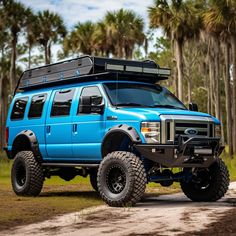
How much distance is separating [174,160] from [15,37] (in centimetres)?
3457

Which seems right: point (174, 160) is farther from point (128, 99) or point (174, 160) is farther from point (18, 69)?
point (18, 69)

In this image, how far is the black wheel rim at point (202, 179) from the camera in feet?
38.8

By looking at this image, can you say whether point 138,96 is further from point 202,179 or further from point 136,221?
point 136,221

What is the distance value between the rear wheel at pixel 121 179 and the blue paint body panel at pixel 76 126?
18.9 inches

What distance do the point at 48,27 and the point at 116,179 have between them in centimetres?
3682

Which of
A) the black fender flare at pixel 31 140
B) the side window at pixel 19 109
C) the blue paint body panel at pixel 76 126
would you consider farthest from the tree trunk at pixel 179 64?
the black fender flare at pixel 31 140

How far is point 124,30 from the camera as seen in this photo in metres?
44.4

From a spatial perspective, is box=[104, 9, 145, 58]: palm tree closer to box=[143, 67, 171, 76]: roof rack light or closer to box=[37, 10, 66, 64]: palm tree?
A: box=[37, 10, 66, 64]: palm tree

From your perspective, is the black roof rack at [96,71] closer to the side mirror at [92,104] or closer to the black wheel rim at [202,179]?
the side mirror at [92,104]

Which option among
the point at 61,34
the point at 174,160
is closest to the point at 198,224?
the point at 174,160

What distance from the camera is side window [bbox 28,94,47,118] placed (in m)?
13.1

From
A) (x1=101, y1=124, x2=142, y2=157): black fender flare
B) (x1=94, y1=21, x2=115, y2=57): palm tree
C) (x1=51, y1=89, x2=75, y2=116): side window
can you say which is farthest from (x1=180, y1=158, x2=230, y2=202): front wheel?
(x1=94, y1=21, x2=115, y2=57): palm tree

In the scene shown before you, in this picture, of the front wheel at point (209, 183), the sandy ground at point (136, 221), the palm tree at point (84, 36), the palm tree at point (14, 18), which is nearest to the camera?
the sandy ground at point (136, 221)

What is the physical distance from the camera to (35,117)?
43.2 ft
